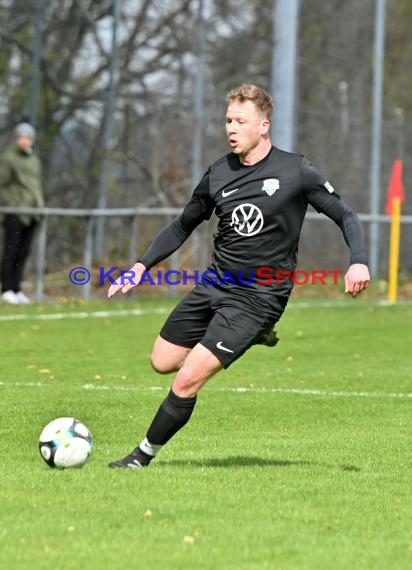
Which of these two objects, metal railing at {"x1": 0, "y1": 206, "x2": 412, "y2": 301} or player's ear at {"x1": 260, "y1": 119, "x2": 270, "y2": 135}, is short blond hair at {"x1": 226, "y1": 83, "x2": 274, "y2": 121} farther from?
metal railing at {"x1": 0, "y1": 206, "x2": 412, "y2": 301}

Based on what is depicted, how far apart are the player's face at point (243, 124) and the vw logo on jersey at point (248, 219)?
32cm

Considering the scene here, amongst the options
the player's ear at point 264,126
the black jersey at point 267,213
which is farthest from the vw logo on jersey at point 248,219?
the player's ear at point 264,126

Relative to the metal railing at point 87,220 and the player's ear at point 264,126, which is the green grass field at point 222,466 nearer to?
the player's ear at point 264,126

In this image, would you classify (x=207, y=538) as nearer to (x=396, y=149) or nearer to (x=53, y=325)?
(x=53, y=325)

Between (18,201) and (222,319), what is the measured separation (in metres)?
12.3

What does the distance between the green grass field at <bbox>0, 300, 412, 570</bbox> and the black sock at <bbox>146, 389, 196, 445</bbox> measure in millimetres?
184

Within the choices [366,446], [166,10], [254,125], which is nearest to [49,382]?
[366,446]

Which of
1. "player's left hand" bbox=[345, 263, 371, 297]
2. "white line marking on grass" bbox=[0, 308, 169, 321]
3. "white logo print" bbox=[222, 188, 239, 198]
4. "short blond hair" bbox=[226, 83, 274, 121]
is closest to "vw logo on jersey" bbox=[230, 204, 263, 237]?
"white logo print" bbox=[222, 188, 239, 198]

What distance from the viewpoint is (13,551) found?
18.0 feet

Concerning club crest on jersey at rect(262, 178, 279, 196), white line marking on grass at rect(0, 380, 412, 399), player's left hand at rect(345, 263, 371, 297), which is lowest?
white line marking on grass at rect(0, 380, 412, 399)

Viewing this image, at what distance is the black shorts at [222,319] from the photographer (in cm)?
747

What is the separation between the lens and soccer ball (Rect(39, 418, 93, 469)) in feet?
24.2

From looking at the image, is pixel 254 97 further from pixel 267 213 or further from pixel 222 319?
pixel 222 319

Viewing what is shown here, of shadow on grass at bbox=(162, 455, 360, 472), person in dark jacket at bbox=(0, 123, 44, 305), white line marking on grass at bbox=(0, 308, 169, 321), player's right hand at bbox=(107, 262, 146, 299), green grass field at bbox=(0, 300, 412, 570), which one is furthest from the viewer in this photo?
person in dark jacket at bbox=(0, 123, 44, 305)
